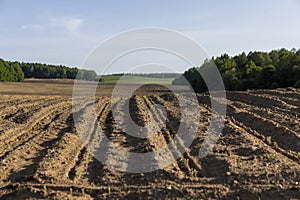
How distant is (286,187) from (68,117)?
14003 millimetres

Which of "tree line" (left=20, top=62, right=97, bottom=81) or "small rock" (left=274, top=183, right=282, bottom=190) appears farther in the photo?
"tree line" (left=20, top=62, right=97, bottom=81)

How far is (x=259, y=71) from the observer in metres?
43.9

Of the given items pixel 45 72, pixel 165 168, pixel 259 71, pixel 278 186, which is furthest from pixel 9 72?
pixel 278 186

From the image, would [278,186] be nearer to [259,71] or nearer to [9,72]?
[259,71]

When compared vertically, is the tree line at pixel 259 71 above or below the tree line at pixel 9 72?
above

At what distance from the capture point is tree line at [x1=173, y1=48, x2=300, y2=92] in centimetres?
3866

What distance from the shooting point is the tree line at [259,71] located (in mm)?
38656

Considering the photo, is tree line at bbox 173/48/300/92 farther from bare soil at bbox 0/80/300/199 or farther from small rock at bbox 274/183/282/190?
small rock at bbox 274/183/282/190

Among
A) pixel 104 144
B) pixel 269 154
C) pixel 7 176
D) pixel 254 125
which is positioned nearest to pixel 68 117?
pixel 104 144

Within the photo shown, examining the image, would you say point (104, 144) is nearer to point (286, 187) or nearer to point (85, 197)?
point (85, 197)

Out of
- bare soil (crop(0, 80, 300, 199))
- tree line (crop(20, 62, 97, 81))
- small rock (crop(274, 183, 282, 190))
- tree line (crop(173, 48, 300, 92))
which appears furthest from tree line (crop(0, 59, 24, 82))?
small rock (crop(274, 183, 282, 190))

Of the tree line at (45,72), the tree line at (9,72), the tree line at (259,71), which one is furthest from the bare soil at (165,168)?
the tree line at (45,72)

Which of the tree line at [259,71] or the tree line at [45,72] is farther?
the tree line at [45,72]

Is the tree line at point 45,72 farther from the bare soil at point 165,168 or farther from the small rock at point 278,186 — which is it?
the small rock at point 278,186
